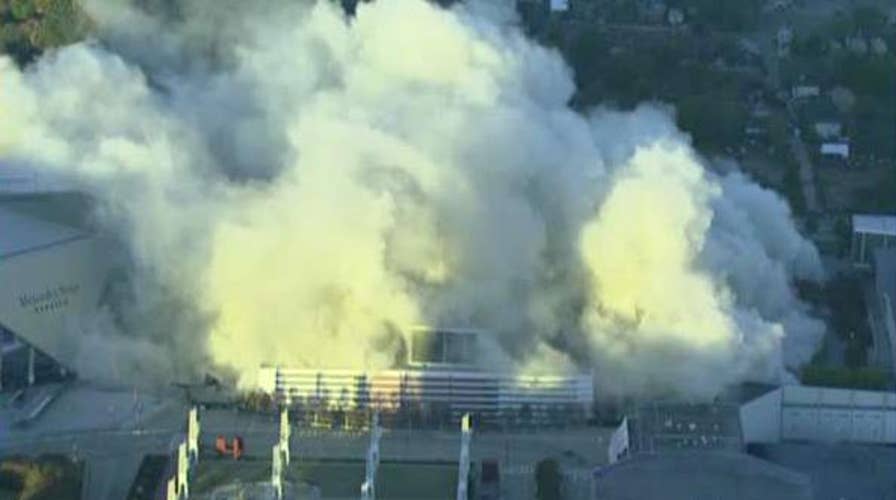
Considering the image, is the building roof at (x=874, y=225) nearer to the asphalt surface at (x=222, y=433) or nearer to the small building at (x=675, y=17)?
the asphalt surface at (x=222, y=433)

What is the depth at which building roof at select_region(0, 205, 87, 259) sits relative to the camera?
1611 cm

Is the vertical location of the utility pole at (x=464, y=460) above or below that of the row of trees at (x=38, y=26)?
below

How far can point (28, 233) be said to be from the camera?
16469 millimetres

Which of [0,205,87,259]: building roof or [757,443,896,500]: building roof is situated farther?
[0,205,87,259]: building roof

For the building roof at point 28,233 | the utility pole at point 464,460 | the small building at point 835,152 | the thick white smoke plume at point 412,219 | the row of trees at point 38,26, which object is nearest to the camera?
the utility pole at point 464,460

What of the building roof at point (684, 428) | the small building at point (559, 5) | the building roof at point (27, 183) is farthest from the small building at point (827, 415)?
the small building at point (559, 5)

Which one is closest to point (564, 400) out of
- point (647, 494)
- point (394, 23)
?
point (647, 494)

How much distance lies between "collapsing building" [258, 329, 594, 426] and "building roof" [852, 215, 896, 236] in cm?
554

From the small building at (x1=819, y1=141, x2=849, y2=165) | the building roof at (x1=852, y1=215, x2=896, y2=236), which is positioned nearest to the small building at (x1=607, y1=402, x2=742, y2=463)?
the building roof at (x1=852, y1=215, x2=896, y2=236)

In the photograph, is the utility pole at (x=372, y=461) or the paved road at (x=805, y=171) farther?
the paved road at (x=805, y=171)

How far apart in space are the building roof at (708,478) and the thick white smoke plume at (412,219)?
7.83 feet

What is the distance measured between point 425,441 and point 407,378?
2.63ft

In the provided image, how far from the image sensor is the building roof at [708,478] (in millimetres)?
12883

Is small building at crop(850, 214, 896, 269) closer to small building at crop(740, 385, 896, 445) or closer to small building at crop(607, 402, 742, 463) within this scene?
small building at crop(740, 385, 896, 445)
